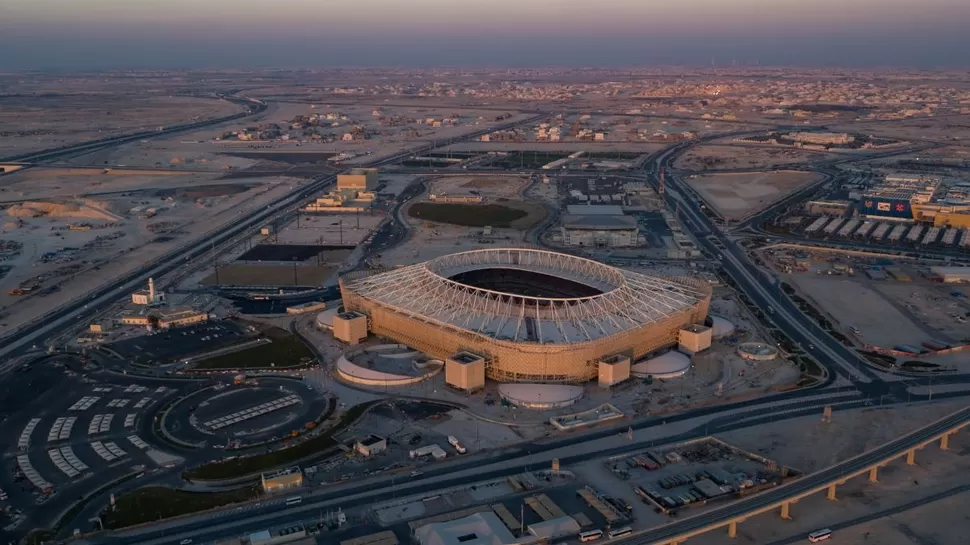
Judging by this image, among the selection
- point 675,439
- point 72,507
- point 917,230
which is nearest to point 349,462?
point 72,507

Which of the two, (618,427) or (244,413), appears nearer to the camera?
(618,427)

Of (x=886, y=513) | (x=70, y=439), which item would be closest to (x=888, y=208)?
(x=886, y=513)

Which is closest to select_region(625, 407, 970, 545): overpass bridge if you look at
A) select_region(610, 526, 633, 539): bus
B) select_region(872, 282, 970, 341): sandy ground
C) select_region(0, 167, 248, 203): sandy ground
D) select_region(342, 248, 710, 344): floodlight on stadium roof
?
select_region(610, 526, 633, 539): bus

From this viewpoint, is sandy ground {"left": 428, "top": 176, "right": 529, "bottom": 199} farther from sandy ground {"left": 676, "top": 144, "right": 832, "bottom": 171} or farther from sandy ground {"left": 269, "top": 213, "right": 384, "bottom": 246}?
sandy ground {"left": 676, "top": 144, "right": 832, "bottom": 171}

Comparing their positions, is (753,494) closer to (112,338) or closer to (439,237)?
(112,338)

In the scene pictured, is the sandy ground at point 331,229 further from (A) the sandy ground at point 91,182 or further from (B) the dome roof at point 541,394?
(B) the dome roof at point 541,394

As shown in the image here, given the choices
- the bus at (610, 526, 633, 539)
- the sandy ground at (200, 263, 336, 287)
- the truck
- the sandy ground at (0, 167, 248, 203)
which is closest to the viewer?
the bus at (610, 526, 633, 539)

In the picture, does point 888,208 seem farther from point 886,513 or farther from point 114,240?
point 114,240
